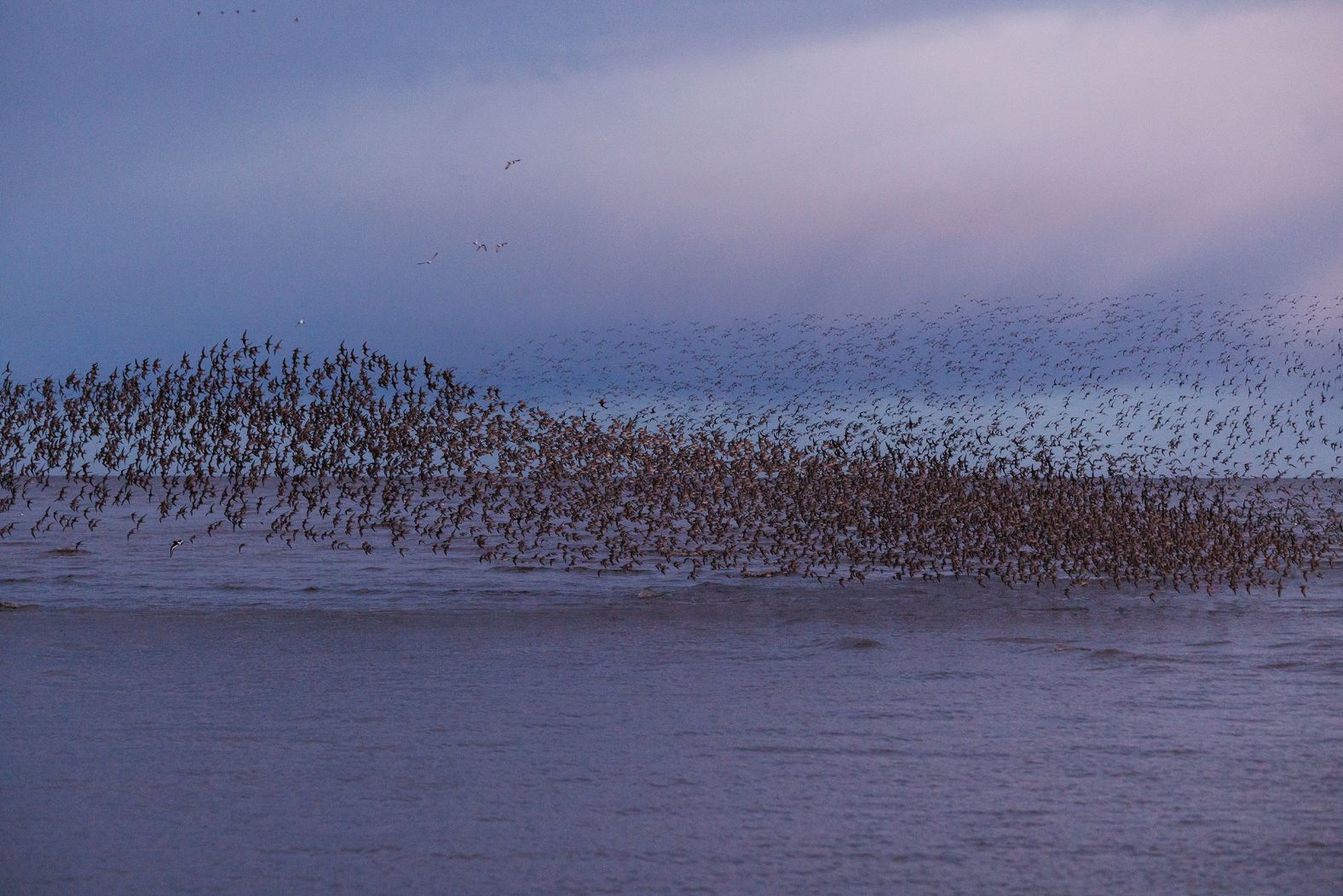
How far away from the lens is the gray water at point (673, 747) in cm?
960

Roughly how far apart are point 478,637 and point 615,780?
9.02 meters

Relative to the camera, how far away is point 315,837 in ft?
33.0

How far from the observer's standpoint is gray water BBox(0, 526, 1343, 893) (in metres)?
9.60

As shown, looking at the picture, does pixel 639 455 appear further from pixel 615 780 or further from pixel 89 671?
pixel 615 780

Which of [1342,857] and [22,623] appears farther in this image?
[22,623]

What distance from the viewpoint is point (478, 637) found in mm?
20516

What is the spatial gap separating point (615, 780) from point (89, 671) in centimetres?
881

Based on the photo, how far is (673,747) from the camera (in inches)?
517

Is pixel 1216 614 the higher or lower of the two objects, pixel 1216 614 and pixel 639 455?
the lower

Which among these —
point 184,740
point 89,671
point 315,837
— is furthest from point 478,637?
point 315,837

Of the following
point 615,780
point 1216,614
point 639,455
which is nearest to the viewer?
point 615,780

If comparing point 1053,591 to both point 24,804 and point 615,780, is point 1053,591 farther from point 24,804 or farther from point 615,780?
point 24,804

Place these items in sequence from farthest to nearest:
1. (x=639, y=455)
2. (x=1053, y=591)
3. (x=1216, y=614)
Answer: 1. (x=639, y=455)
2. (x=1053, y=591)
3. (x=1216, y=614)

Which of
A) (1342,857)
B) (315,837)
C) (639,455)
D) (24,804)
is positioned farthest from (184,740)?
(639,455)
